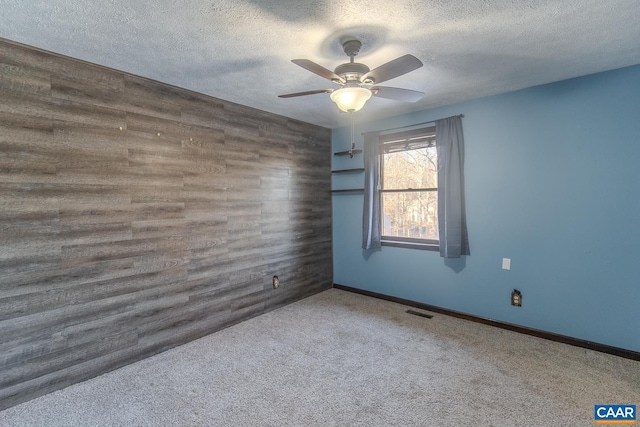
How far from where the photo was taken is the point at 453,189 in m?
3.42

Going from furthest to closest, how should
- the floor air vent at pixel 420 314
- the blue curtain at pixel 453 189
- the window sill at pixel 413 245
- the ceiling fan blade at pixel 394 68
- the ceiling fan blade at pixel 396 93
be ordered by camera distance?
the window sill at pixel 413 245
the floor air vent at pixel 420 314
the blue curtain at pixel 453 189
the ceiling fan blade at pixel 396 93
the ceiling fan blade at pixel 394 68

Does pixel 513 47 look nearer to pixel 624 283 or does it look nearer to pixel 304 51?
pixel 304 51

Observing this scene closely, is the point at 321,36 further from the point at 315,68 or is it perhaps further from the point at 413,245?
the point at 413,245

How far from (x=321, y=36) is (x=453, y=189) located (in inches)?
89.0

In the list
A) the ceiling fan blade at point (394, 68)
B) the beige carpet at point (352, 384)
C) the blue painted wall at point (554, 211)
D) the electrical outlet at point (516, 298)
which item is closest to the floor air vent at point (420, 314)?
the blue painted wall at point (554, 211)

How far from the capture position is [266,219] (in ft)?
12.1

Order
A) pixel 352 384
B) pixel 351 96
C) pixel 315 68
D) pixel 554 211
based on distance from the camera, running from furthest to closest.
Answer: pixel 554 211 < pixel 352 384 < pixel 351 96 < pixel 315 68

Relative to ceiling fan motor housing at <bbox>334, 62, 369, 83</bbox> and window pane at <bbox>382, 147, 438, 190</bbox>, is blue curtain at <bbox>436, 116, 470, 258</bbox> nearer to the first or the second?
window pane at <bbox>382, 147, 438, 190</bbox>

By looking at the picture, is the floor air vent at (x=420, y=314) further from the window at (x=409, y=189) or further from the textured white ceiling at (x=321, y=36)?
the textured white ceiling at (x=321, y=36)

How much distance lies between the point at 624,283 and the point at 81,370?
449 cm

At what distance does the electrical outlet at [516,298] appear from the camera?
3096 millimetres

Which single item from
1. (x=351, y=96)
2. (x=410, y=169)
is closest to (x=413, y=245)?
(x=410, y=169)

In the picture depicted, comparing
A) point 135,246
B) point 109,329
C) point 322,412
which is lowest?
point 322,412

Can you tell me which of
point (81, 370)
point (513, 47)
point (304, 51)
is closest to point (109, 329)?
point (81, 370)
